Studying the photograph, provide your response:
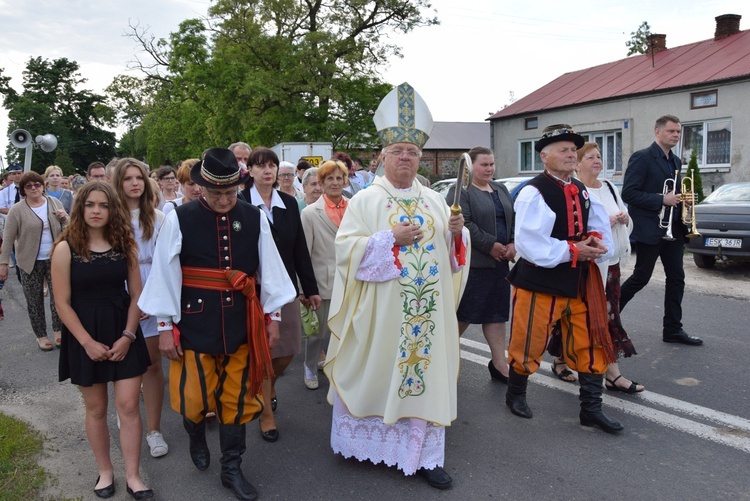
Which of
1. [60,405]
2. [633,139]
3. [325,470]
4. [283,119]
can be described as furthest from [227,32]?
[325,470]

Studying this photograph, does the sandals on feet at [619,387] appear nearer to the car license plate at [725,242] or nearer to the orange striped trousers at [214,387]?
the orange striped trousers at [214,387]

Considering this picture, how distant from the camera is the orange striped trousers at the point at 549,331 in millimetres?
4141

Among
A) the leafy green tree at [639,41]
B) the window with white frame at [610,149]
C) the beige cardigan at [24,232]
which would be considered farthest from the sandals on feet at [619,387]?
the leafy green tree at [639,41]

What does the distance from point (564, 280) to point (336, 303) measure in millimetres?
1561

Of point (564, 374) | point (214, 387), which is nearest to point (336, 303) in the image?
point (214, 387)

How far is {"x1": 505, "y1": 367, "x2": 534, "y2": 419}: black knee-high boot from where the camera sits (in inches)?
176

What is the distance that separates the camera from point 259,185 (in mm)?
4586

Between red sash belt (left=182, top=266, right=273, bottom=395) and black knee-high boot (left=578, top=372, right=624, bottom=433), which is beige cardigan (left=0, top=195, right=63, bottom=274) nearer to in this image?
red sash belt (left=182, top=266, right=273, bottom=395)

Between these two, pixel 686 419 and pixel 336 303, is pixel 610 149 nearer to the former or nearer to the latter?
pixel 686 419

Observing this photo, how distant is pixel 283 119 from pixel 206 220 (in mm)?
21999

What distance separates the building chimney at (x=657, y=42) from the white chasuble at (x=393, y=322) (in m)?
25.0

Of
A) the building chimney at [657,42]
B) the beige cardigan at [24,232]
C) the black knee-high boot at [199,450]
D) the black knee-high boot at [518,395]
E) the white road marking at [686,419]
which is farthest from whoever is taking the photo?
the building chimney at [657,42]

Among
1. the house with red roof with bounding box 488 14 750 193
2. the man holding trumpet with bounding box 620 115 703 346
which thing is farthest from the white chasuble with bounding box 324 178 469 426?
the house with red roof with bounding box 488 14 750 193

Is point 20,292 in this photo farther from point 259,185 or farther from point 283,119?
point 283,119
